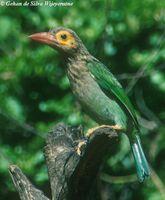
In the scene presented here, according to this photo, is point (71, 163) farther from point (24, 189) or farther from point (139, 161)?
point (139, 161)

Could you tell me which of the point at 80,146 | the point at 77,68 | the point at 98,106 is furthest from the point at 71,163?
the point at 77,68

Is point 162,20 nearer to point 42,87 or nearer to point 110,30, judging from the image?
point 110,30

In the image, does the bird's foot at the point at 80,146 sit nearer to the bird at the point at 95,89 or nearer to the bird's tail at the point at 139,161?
the bird at the point at 95,89

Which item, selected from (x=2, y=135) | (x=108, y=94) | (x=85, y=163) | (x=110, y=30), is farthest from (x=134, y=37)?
(x=85, y=163)

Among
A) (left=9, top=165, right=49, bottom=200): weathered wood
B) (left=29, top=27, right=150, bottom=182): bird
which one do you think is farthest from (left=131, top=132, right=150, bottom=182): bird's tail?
(left=9, top=165, right=49, bottom=200): weathered wood

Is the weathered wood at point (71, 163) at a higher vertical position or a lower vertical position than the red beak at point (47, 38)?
lower

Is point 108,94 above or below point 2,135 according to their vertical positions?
above

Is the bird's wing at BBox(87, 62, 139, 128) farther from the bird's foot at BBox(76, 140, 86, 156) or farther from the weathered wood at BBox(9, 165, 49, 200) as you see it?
the weathered wood at BBox(9, 165, 49, 200)

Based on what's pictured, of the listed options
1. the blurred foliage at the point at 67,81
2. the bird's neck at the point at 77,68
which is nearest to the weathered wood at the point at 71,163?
the bird's neck at the point at 77,68
